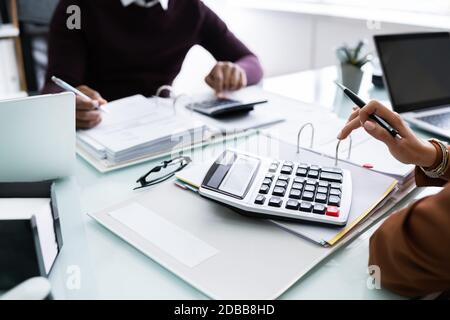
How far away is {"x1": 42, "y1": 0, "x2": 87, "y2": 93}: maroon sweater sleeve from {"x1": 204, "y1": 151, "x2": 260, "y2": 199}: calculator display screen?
65 centimetres

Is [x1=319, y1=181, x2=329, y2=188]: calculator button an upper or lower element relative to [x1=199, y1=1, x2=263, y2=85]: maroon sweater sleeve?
lower

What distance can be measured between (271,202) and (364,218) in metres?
0.15

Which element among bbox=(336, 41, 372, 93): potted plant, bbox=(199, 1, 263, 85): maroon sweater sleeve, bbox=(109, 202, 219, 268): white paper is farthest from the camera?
bbox=(199, 1, 263, 85): maroon sweater sleeve

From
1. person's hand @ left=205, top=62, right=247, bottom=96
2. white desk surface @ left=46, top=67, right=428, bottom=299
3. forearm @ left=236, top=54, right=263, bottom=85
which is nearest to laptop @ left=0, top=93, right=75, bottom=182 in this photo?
white desk surface @ left=46, top=67, right=428, bottom=299

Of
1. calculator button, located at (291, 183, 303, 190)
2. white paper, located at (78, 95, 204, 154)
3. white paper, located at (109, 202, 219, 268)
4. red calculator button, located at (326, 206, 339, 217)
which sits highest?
white paper, located at (78, 95, 204, 154)

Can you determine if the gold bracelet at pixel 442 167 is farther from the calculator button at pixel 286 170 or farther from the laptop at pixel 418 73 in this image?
the laptop at pixel 418 73

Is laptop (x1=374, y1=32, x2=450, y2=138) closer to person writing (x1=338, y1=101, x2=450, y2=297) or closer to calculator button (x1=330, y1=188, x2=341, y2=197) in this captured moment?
calculator button (x1=330, y1=188, x2=341, y2=197)

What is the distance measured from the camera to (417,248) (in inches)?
20.3

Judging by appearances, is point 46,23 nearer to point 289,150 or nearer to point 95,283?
point 289,150

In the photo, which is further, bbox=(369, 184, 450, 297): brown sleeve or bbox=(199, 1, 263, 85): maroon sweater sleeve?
bbox=(199, 1, 263, 85): maroon sweater sleeve

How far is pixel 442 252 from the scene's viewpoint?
1.63ft

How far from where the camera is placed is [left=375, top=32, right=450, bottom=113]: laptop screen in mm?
1164

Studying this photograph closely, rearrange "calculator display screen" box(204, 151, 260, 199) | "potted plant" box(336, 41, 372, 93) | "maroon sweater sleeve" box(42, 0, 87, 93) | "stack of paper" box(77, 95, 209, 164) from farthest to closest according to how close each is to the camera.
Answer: "potted plant" box(336, 41, 372, 93)
"maroon sweater sleeve" box(42, 0, 87, 93)
"stack of paper" box(77, 95, 209, 164)
"calculator display screen" box(204, 151, 260, 199)

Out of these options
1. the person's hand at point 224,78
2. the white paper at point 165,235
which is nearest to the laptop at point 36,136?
the white paper at point 165,235
